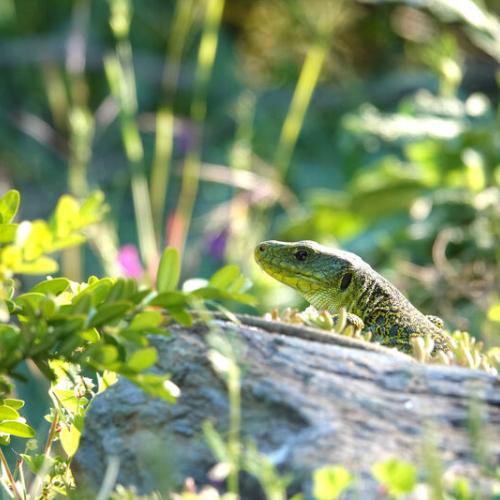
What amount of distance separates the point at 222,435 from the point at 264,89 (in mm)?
7893

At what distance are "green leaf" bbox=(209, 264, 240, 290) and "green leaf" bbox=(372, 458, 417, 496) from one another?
581 millimetres

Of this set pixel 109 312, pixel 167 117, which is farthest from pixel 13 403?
pixel 167 117

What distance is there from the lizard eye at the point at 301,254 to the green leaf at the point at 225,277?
1.72m

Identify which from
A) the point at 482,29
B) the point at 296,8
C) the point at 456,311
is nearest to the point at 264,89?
the point at 296,8

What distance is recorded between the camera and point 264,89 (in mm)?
9812

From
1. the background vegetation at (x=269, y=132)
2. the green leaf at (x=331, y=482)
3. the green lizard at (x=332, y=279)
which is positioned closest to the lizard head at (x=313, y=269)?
the green lizard at (x=332, y=279)

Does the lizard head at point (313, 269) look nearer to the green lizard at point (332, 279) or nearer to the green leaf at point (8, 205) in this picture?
the green lizard at point (332, 279)

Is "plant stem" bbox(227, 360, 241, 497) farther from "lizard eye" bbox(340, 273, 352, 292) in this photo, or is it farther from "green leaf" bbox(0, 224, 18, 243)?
"lizard eye" bbox(340, 273, 352, 292)

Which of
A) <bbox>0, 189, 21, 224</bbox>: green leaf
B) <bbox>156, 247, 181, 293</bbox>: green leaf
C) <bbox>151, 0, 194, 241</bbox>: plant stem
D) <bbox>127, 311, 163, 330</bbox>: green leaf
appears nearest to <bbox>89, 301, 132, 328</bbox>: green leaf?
<bbox>127, 311, 163, 330</bbox>: green leaf

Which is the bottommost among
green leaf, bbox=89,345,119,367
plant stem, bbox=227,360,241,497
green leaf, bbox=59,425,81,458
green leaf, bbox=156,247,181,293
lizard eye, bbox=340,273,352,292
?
green leaf, bbox=59,425,81,458

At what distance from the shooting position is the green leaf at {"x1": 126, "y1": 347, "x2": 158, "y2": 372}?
197 cm

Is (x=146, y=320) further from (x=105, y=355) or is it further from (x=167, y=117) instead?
(x=167, y=117)

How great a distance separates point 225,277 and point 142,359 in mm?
280

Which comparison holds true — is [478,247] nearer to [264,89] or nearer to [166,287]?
[264,89]
